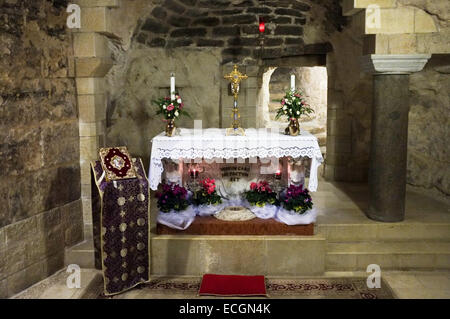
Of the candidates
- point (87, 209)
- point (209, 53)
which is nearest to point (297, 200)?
point (87, 209)

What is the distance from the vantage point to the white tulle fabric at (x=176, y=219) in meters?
5.74

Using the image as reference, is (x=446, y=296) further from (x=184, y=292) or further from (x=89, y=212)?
(x=89, y=212)

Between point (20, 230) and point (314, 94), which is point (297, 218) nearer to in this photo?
point (20, 230)

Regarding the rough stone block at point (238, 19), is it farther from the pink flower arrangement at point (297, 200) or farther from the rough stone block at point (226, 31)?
the pink flower arrangement at point (297, 200)

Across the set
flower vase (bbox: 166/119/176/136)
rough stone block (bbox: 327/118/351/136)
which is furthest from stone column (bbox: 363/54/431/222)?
flower vase (bbox: 166/119/176/136)

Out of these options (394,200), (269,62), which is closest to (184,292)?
(394,200)

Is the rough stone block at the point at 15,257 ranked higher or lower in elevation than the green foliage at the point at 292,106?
lower

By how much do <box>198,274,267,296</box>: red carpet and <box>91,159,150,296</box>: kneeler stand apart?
26.9 inches

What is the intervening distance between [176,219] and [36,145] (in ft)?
5.86

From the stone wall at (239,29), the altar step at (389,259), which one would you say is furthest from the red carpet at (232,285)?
the stone wall at (239,29)

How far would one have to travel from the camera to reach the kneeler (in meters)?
4.88

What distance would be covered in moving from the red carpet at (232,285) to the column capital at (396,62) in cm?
284

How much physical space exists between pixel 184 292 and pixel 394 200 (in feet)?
9.33

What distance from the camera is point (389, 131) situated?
600 centimetres
